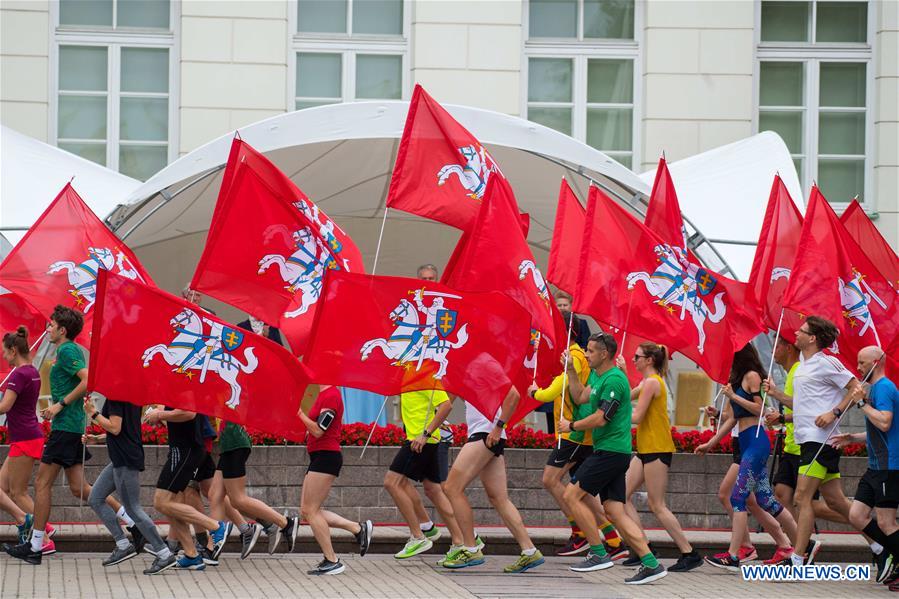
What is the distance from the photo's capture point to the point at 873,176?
2056 cm

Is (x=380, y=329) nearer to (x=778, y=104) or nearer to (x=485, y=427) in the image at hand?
(x=485, y=427)

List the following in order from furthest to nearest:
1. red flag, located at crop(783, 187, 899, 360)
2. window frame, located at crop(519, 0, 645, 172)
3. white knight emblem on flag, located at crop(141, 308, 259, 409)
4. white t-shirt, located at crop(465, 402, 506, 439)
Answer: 1. window frame, located at crop(519, 0, 645, 172)
2. red flag, located at crop(783, 187, 899, 360)
3. white t-shirt, located at crop(465, 402, 506, 439)
4. white knight emblem on flag, located at crop(141, 308, 259, 409)

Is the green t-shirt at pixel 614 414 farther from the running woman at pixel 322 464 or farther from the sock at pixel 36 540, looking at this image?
the sock at pixel 36 540

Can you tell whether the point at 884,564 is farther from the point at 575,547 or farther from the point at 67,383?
the point at 67,383

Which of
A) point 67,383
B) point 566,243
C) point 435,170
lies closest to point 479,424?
point 435,170

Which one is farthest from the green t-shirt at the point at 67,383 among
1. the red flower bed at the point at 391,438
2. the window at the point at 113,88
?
the window at the point at 113,88

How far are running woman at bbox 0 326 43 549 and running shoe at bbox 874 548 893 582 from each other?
6.62 meters

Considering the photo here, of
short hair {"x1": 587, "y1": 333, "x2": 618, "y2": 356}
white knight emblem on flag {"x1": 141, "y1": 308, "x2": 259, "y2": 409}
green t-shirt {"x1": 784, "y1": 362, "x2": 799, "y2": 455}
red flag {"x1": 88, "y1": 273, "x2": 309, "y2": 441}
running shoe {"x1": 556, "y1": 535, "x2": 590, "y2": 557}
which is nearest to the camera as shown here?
red flag {"x1": 88, "y1": 273, "x2": 309, "y2": 441}

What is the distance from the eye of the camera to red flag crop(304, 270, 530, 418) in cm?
1048

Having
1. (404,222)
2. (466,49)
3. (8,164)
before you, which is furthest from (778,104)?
(8,164)

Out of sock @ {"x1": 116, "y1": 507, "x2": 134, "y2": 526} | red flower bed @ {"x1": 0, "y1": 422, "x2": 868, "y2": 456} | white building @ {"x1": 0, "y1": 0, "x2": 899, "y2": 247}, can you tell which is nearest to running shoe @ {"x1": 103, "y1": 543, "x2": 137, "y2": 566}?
sock @ {"x1": 116, "y1": 507, "x2": 134, "y2": 526}

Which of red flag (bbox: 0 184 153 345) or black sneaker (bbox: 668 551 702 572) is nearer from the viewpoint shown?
black sneaker (bbox: 668 551 702 572)

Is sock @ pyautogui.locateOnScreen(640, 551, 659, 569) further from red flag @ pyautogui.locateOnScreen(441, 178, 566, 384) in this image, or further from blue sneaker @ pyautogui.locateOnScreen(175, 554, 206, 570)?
blue sneaker @ pyautogui.locateOnScreen(175, 554, 206, 570)

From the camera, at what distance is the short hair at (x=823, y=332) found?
11047mm
